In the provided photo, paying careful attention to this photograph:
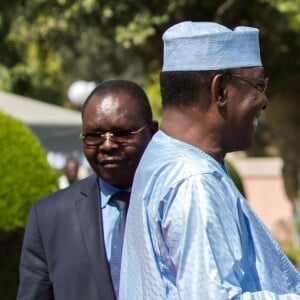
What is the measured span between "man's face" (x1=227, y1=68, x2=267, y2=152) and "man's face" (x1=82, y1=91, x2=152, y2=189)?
133 cm

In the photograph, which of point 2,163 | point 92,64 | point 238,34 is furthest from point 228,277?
point 92,64

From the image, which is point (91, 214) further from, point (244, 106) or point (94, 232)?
point (244, 106)

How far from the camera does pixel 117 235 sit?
3922mm

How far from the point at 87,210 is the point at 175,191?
1498mm

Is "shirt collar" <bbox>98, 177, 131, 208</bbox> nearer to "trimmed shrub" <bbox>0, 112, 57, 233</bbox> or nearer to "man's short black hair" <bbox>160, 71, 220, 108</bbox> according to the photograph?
"man's short black hair" <bbox>160, 71, 220, 108</bbox>

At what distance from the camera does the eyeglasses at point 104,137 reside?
A: 13.3 feet

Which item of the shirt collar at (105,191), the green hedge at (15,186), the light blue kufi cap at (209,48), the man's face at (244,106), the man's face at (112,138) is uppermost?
the light blue kufi cap at (209,48)

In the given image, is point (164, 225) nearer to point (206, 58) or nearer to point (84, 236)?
point (206, 58)

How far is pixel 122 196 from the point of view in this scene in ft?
13.1

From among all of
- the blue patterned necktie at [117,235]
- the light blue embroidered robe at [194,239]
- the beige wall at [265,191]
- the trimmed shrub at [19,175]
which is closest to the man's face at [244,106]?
the light blue embroidered robe at [194,239]

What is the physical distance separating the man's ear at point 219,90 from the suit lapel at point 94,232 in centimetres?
134

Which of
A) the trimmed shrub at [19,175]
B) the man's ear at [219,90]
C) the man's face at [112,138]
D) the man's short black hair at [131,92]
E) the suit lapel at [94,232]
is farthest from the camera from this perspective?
the trimmed shrub at [19,175]

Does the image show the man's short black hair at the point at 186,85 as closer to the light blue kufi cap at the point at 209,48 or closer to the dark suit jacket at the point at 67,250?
the light blue kufi cap at the point at 209,48

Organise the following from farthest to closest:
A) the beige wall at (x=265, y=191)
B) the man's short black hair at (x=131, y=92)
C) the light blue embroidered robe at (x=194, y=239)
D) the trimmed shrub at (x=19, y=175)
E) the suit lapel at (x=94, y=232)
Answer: the beige wall at (x=265, y=191)
the trimmed shrub at (x=19, y=175)
the man's short black hair at (x=131, y=92)
the suit lapel at (x=94, y=232)
the light blue embroidered robe at (x=194, y=239)
